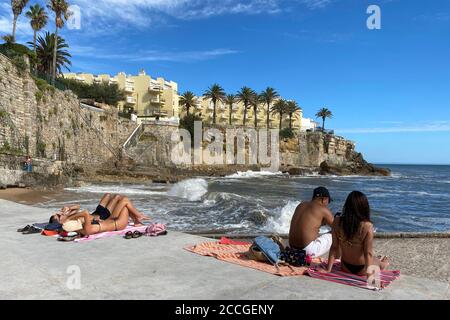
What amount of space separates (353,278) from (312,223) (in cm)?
119

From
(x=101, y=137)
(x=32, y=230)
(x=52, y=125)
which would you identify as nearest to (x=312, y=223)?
(x=32, y=230)

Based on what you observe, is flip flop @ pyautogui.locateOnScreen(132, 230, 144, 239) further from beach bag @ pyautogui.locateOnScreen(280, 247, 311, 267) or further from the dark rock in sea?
the dark rock in sea

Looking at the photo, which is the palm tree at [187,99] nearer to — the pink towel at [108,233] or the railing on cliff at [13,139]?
the railing on cliff at [13,139]

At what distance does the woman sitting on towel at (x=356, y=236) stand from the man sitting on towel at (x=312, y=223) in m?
0.78

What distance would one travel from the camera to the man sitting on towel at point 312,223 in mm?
5688

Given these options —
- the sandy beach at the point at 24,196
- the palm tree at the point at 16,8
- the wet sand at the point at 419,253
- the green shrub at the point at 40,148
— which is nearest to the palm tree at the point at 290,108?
the palm tree at the point at 16,8

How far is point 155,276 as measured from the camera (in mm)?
4840

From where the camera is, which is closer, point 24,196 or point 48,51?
point 24,196

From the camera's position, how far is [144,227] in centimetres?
778

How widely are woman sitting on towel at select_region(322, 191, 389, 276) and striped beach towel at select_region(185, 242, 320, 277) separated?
0.52 metres

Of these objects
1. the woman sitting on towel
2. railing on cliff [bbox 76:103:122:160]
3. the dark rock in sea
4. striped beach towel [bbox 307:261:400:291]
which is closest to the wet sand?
striped beach towel [bbox 307:261:400:291]

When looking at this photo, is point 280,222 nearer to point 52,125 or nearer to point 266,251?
point 266,251

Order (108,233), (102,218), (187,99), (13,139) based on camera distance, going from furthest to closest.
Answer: (187,99) < (13,139) < (102,218) < (108,233)

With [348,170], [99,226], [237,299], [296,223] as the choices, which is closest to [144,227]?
[99,226]
